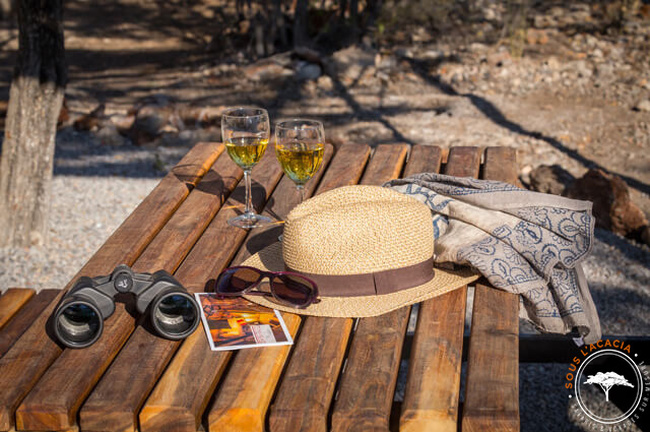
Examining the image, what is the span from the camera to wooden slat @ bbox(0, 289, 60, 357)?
7.80 feet

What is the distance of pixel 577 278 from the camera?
80.0 inches

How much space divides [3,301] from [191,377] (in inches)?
55.4

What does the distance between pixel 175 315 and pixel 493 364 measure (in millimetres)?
701

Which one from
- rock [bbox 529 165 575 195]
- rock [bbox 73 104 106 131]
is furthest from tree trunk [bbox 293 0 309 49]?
rock [bbox 529 165 575 195]

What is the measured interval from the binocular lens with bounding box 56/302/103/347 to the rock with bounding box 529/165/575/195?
12.9ft

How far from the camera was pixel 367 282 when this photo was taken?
5.94 feet

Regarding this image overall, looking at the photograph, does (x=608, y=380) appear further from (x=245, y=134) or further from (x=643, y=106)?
(x=643, y=106)

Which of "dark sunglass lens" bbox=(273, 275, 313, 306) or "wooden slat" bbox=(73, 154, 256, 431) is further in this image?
"dark sunglass lens" bbox=(273, 275, 313, 306)

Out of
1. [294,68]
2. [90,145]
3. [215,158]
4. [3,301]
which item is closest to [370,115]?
[294,68]

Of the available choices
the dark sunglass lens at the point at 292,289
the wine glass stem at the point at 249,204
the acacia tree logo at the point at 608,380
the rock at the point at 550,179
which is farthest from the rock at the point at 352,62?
the dark sunglass lens at the point at 292,289

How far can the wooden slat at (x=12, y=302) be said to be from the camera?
2533 millimetres

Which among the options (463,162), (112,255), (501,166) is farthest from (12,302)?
(501,166)

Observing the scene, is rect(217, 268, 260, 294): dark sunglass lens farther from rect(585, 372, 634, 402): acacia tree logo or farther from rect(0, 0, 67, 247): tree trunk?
rect(0, 0, 67, 247): tree trunk

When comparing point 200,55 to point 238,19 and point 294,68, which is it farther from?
point 294,68
